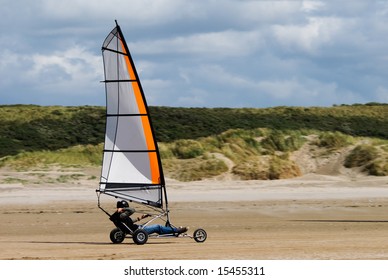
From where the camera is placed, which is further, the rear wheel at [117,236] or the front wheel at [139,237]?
the rear wheel at [117,236]

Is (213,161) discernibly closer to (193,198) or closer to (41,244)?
(193,198)

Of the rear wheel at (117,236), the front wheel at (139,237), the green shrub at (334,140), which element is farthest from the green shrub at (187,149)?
the front wheel at (139,237)

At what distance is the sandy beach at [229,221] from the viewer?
13.9 m

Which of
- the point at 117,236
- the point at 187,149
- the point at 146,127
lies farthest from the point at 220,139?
the point at 117,236

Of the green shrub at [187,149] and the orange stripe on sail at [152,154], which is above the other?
the green shrub at [187,149]

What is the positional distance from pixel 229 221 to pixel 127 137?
4.44 meters

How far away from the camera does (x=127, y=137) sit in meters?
16.4

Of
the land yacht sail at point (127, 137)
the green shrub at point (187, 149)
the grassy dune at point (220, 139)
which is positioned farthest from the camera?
the green shrub at point (187, 149)

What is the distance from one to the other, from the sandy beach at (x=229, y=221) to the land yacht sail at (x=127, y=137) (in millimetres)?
914

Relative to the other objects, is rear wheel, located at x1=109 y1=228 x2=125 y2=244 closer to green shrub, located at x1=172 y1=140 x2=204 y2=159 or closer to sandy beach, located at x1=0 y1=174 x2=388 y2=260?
sandy beach, located at x1=0 y1=174 x2=388 y2=260

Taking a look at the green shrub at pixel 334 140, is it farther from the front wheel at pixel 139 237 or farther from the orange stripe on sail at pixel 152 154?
the front wheel at pixel 139 237

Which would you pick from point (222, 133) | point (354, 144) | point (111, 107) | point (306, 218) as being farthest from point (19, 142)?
point (111, 107)

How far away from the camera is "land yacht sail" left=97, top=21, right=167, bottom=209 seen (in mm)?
16297
